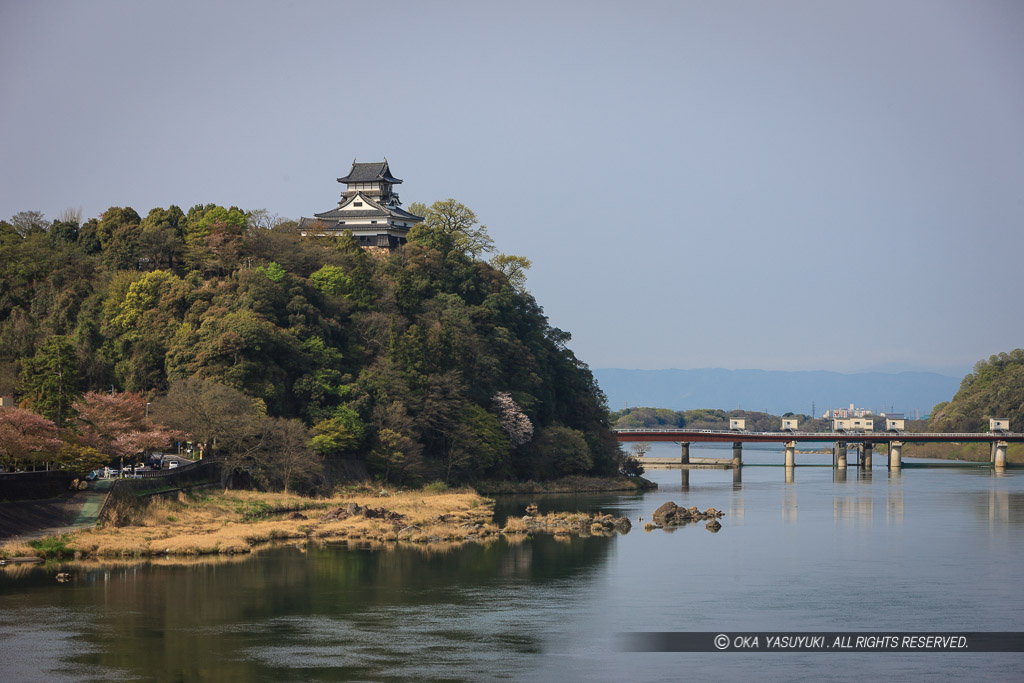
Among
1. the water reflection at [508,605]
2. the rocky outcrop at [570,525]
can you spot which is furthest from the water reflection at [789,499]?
the rocky outcrop at [570,525]

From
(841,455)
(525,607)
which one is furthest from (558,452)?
(841,455)

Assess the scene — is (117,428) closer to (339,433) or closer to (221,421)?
(221,421)

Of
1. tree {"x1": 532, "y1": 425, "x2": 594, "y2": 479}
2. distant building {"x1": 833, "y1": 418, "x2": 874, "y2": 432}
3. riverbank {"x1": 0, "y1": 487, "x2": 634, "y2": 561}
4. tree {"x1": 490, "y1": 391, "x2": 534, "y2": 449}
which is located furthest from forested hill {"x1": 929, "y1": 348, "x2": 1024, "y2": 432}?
riverbank {"x1": 0, "y1": 487, "x2": 634, "y2": 561}

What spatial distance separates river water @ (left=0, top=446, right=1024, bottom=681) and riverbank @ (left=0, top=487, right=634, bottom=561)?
2.35 m

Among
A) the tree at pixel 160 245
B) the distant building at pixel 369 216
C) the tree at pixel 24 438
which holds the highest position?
the distant building at pixel 369 216

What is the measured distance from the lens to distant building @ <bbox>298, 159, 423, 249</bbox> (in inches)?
4375

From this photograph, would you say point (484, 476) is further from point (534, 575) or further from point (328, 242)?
point (534, 575)

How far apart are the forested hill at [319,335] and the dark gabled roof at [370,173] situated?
40.8 feet

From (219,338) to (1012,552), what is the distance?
48.3 m

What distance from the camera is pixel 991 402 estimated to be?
17362cm

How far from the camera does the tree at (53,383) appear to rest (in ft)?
199

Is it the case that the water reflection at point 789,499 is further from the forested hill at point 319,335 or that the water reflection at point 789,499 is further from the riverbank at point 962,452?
the riverbank at point 962,452

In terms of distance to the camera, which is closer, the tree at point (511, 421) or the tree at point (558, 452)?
the tree at point (511, 421)

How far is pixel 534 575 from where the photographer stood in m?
50.3
